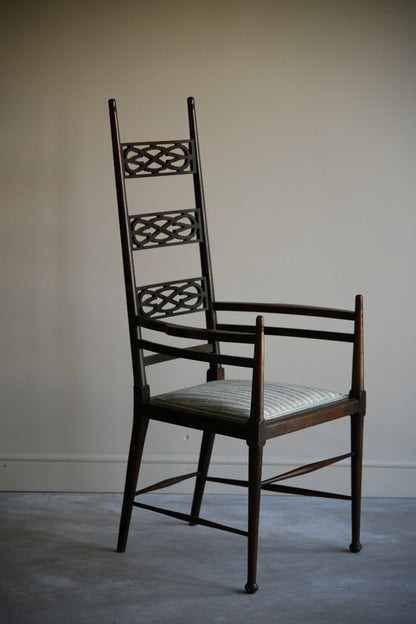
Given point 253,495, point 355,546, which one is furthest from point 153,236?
point 355,546

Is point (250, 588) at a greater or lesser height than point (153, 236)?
lesser

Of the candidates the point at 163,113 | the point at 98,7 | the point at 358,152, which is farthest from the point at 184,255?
the point at 98,7

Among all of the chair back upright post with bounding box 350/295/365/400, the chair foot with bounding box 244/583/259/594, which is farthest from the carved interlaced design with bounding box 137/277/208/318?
the chair foot with bounding box 244/583/259/594

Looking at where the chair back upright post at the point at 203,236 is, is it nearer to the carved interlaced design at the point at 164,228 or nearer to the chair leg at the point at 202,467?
the carved interlaced design at the point at 164,228

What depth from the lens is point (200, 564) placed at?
8.71 ft

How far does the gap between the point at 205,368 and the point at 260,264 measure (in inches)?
17.9

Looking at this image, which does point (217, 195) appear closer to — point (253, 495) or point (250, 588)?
point (253, 495)

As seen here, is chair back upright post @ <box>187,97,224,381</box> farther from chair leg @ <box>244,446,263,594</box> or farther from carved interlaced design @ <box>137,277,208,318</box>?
chair leg @ <box>244,446,263,594</box>

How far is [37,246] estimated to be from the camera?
328 cm

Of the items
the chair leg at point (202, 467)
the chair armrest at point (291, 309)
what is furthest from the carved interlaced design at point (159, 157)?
the chair leg at point (202, 467)

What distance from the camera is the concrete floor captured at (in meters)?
2.32

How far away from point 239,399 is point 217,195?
1.02 m

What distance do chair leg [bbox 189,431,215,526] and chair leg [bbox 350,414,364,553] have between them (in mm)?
496

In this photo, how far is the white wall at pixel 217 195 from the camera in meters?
3.19
